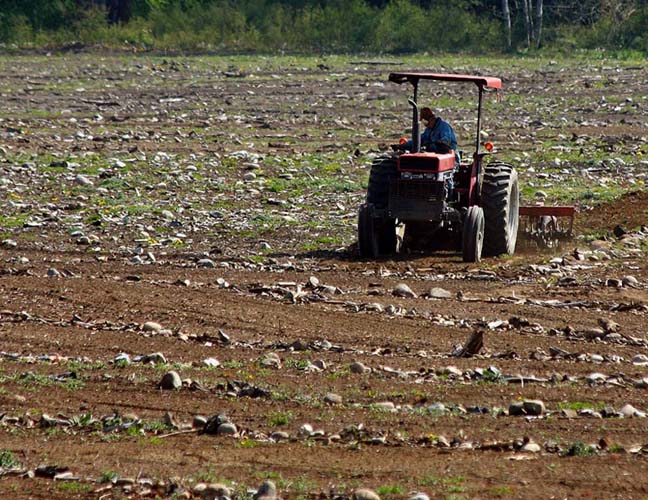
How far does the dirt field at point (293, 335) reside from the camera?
6840 mm

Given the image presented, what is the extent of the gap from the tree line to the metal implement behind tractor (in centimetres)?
3102

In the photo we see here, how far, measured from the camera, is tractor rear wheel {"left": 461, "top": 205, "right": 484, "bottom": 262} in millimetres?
13032

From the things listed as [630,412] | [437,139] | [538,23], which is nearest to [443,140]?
[437,139]

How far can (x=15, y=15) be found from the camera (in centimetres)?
5103

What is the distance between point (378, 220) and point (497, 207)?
1.26 m

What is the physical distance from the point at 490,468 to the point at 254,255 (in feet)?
24.0

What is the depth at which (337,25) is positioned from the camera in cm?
4769

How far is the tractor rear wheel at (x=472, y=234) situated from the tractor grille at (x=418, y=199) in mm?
318

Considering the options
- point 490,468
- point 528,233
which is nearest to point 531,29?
point 528,233

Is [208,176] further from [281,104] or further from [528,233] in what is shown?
[281,104]

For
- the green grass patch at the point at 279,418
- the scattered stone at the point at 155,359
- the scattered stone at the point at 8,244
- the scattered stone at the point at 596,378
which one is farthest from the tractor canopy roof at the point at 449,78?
the green grass patch at the point at 279,418

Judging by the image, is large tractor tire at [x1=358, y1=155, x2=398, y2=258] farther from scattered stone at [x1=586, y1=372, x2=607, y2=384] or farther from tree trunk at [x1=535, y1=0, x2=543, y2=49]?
tree trunk at [x1=535, y1=0, x2=543, y2=49]

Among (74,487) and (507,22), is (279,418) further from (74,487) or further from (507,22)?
(507,22)

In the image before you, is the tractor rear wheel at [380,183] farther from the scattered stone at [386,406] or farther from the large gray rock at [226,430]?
the large gray rock at [226,430]
